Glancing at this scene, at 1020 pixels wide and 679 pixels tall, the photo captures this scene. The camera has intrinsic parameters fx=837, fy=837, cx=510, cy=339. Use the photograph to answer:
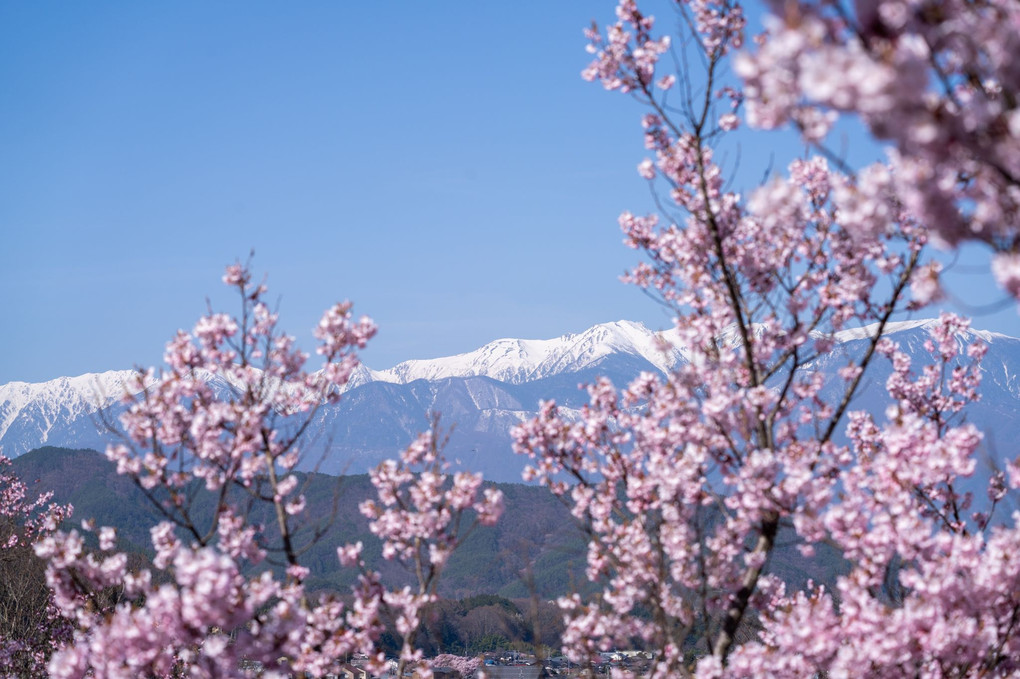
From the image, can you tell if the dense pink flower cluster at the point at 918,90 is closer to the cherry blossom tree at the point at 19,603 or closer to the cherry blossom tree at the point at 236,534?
the cherry blossom tree at the point at 236,534

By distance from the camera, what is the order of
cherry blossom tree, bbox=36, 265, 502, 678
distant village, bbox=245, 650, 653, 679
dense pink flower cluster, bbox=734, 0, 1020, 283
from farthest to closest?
distant village, bbox=245, 650, 653, 679 < cherry blossom tree, bbox=36, 265, 502, 678 < dense pink flower cluster, bbox=734, 0, 1020, 283

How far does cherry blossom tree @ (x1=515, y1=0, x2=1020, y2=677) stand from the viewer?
3.55 meters

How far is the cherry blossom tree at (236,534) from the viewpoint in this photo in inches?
237

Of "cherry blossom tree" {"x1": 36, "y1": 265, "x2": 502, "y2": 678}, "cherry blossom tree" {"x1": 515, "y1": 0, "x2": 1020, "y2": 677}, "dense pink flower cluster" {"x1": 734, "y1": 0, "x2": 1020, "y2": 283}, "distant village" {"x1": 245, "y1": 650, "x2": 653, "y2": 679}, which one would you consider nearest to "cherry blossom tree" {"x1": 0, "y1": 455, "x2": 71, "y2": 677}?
"distant village" {"x1": 245, "y1": 650, "x2": 653, "y2": 679}

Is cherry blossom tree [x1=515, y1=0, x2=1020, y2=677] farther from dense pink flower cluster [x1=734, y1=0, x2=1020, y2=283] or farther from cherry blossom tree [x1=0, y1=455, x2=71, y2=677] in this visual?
cherry blossom tree [x1=0, y1=455, x2=71, y2=677]

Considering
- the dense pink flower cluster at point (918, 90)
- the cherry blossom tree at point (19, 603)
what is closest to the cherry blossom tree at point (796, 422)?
the dense pink flower cluster at point (918, 90)

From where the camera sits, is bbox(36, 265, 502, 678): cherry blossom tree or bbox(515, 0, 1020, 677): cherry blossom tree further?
bbox(36, 265, 502, 678): cherry blossom tree

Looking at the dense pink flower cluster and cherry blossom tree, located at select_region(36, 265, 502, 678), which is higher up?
the dense pink flower cluster

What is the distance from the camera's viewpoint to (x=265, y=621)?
22.1ft

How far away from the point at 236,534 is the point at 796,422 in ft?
19.6

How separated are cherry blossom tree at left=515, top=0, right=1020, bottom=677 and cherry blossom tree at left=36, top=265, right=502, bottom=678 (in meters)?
1.78

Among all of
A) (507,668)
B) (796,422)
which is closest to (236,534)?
(796,422)

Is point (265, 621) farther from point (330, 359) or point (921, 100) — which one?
point (921, 100)

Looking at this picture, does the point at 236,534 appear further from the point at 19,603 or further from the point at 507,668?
the point at 507,668
